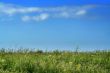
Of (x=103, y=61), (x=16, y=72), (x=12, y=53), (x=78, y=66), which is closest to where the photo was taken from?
(x=16, y=72)

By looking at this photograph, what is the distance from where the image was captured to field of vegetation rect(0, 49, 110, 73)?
634 inches

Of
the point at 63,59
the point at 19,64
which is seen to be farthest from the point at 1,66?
the point at 63,59

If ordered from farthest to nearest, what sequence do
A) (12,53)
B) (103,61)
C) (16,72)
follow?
(12,53) → (103,61) → (16,72)

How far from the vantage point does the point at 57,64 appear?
16.6 meters

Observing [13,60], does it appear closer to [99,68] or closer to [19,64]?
[19,64]

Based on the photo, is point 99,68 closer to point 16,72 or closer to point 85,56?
point 85,56

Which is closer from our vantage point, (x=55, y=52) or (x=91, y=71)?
(x=91, y=71)

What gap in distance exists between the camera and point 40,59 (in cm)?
1708

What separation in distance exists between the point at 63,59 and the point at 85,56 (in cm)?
110

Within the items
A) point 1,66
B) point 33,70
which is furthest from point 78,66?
point 1,66

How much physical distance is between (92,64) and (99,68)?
42 cm

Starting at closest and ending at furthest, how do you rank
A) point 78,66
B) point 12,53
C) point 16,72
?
point 16,72 → point 78,66 → point 12,53

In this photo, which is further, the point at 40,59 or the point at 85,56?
the point at 85,56

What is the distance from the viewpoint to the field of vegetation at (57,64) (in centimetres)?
1611
